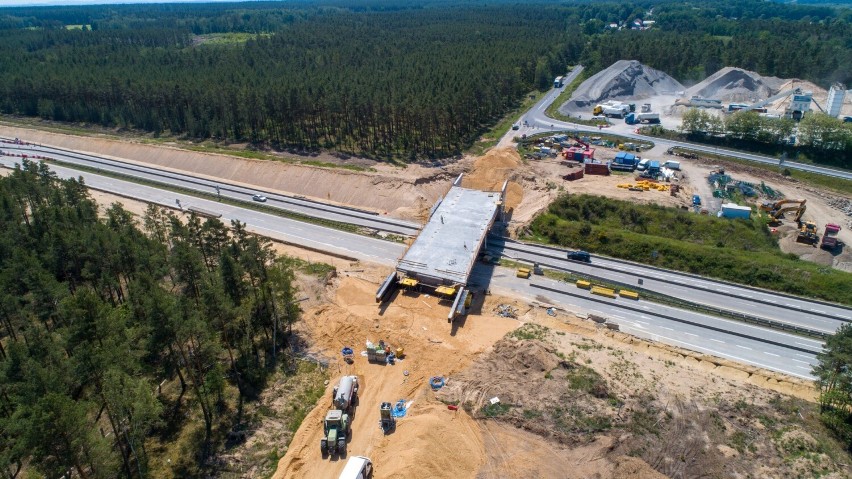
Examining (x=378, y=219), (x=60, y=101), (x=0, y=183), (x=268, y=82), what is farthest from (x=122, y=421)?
(x=60, y=101)

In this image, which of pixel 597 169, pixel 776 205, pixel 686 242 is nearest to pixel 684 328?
pixel 686 242

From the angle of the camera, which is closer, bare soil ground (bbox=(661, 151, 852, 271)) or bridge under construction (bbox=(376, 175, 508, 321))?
bridge under construction (bbox=(376, 175, 508, 321))

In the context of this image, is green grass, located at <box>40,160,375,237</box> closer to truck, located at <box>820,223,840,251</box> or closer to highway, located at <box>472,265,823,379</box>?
highway, located at <box>472,265,823,379</box>

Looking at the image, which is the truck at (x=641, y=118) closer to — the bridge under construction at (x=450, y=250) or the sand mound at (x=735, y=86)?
the sand mound at (x=735, y=86)

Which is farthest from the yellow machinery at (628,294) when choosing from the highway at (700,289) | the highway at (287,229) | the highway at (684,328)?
the highway at (287,229)

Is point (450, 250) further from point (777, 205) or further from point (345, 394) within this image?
point (777, 205)

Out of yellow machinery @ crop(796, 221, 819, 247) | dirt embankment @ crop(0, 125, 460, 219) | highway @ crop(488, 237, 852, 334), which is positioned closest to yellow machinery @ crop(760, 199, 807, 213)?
yellow machinery @ crop(796, 221, 819, 247)
